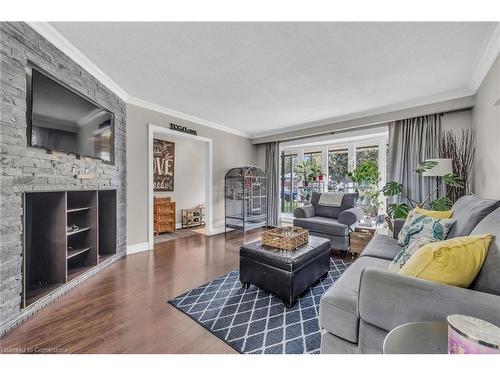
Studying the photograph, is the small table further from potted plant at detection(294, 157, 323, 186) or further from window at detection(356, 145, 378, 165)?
potted plant at detection(294, 157, 323, 186)

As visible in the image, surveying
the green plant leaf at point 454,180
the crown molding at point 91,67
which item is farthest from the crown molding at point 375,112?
the crown molding at point 91,67

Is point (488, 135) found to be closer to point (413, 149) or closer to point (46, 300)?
point (413, 149)

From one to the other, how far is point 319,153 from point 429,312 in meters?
4.26

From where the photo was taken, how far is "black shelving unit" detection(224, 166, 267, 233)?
4715 millimetres

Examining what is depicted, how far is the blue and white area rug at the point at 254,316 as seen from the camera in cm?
149

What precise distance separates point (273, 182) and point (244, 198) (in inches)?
43.3

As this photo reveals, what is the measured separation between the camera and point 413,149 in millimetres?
3486

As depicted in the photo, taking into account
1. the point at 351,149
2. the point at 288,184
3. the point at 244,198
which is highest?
the point at 351,149

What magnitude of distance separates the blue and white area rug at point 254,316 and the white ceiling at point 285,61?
233 cm

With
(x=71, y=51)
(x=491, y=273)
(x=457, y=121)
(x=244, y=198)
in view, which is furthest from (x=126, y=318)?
(x=457, y=121)

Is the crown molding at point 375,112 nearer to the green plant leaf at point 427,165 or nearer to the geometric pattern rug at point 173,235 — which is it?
the green plant leaf at point 427,165
